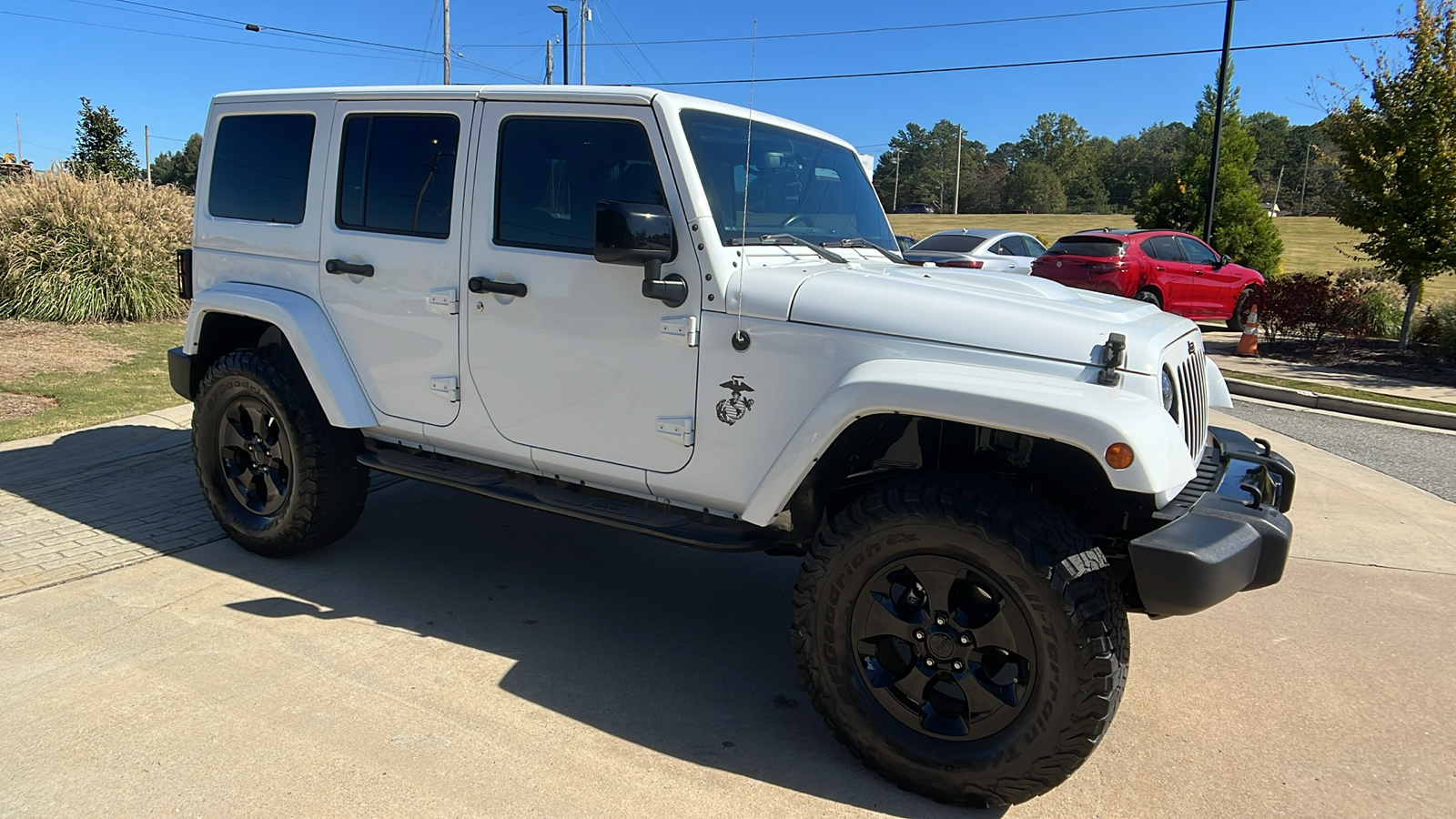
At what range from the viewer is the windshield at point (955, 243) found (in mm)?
15141

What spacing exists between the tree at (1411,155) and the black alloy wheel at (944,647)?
12758 mm

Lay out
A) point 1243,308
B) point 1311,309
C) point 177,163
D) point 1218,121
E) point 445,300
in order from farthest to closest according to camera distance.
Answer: point 177,163 → point 1218,121 → point 1243,308 → point 1311,309 → point 445,300

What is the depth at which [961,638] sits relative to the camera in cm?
288

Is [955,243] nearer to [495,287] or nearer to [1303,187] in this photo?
[495,287]

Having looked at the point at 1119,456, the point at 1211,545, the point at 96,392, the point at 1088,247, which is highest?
the point at 1088,247

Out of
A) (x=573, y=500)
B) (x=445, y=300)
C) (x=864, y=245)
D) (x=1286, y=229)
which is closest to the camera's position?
(x=573, y=500)

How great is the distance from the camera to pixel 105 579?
4.36 meters

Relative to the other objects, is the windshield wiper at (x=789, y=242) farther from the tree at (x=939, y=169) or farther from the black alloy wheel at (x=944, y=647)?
the tree at (x=939, y=169)

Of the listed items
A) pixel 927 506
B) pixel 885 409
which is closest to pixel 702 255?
pixel 885 409

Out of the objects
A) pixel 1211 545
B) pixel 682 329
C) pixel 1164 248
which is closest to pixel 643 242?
pixel 682 329

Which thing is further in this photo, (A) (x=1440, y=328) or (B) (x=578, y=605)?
(A) (x=1440, y=328)

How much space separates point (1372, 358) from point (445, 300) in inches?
531

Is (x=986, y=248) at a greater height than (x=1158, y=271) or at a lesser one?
greater

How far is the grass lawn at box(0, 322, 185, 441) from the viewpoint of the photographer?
6.97m
